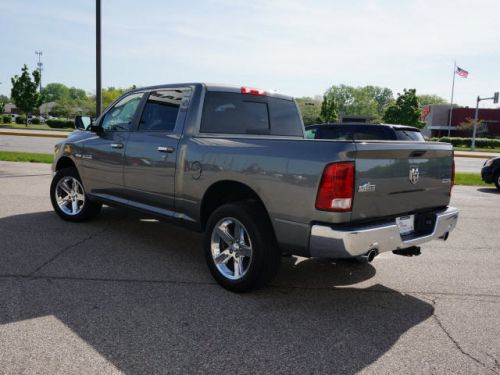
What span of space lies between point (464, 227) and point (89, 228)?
5887 millimetres

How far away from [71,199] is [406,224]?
15.6 ft

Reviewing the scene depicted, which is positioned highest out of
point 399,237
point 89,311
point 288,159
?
point 288,159

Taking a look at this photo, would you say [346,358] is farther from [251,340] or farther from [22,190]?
[22,190]

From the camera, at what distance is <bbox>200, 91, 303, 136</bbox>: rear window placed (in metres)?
4.65

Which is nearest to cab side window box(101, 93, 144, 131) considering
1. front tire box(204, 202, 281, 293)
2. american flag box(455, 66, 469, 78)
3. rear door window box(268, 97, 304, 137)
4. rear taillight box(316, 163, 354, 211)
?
rear door window box(268, 97, 304, 137)

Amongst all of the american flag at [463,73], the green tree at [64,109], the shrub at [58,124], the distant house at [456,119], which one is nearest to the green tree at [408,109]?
the american flag at [463,73]

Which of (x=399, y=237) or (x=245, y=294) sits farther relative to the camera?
(x=245, y=294)

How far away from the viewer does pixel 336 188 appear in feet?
10.7

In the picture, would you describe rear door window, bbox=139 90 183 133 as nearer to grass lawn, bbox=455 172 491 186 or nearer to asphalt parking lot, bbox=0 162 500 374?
asphalt parking lot, bbox=0 162 500 374

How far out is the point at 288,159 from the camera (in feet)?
11.5

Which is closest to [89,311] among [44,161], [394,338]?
[394,338]

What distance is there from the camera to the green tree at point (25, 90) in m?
49.2

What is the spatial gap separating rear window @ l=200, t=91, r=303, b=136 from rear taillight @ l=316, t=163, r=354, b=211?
173cm

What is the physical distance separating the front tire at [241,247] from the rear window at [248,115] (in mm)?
1069
